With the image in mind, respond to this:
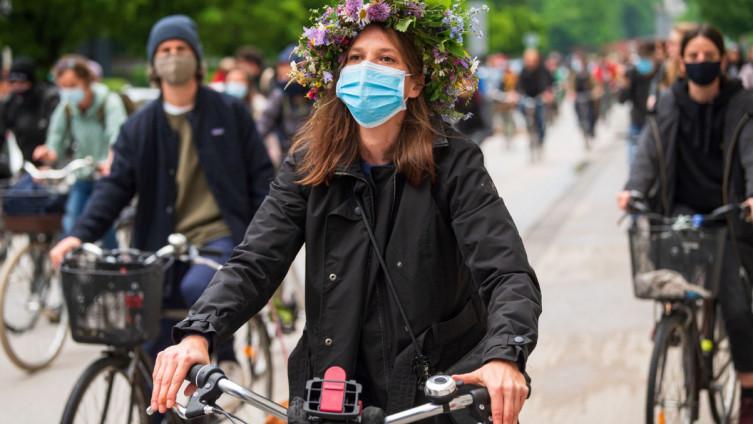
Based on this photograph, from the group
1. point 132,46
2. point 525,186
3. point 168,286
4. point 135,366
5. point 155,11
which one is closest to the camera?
point 135,366

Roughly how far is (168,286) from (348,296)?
8.13 feet

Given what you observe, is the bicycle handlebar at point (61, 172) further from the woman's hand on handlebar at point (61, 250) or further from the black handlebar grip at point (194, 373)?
the black handlebar grip at point (194, 373)

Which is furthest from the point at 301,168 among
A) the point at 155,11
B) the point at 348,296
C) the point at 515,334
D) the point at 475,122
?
the point at 155,11

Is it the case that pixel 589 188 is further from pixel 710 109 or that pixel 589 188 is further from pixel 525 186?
pixel 710 109

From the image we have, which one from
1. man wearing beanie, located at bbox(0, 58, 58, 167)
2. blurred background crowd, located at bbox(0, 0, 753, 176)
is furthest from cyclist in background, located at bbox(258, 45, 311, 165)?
man wearing beanie, located at bbox(0, 58, 58, 167)

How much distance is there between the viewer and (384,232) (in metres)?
3.39

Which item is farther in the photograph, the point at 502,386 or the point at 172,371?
the point at 172,371

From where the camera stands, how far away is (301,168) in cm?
350

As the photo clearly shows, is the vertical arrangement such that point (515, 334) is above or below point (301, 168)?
below

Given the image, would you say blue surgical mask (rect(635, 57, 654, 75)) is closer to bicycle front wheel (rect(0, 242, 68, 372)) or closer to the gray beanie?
bicycle front wheel (rect(0, 242, 68, 372))

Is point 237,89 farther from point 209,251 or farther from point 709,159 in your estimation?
point 709,159

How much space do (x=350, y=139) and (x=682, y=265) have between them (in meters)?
2.46

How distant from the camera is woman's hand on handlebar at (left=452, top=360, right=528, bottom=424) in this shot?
283 cm

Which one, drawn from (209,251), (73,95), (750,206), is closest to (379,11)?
(209,251)
